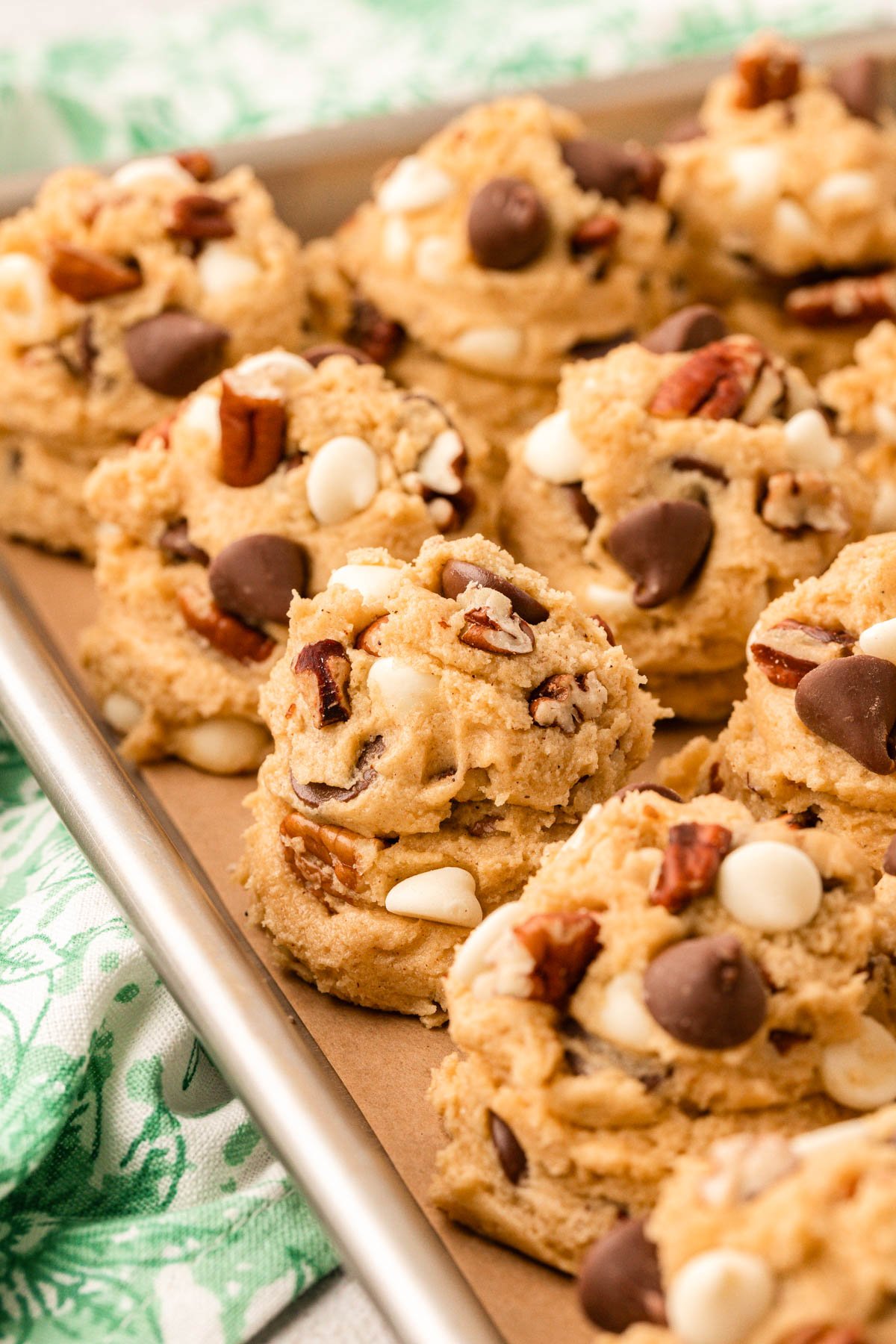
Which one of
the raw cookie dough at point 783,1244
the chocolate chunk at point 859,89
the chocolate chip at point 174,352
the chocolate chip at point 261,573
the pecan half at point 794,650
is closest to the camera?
the raw cookie dough at point 783,1244

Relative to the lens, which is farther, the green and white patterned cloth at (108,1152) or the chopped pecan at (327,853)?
the chopped pecan at (327,853)

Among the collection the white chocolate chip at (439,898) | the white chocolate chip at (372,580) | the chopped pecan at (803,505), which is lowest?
the white chocolate chip at (439,898)

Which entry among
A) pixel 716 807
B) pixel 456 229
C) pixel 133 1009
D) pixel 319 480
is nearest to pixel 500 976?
pixel 716 807

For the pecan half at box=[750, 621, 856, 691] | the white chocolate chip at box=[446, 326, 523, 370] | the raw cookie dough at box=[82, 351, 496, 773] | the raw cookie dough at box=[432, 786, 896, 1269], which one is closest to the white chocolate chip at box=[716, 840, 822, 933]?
the raw cookie dough at box=[432, 786, 896, 1269]

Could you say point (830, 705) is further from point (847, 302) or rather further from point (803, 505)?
point (847, 302)

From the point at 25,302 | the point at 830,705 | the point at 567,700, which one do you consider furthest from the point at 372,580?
the point at 25,302

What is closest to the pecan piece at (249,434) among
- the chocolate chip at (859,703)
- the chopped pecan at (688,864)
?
the chocolate chip at (859,703)

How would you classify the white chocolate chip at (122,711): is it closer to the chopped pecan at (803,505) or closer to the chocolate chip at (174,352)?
the chocolate chip at (174,352)
